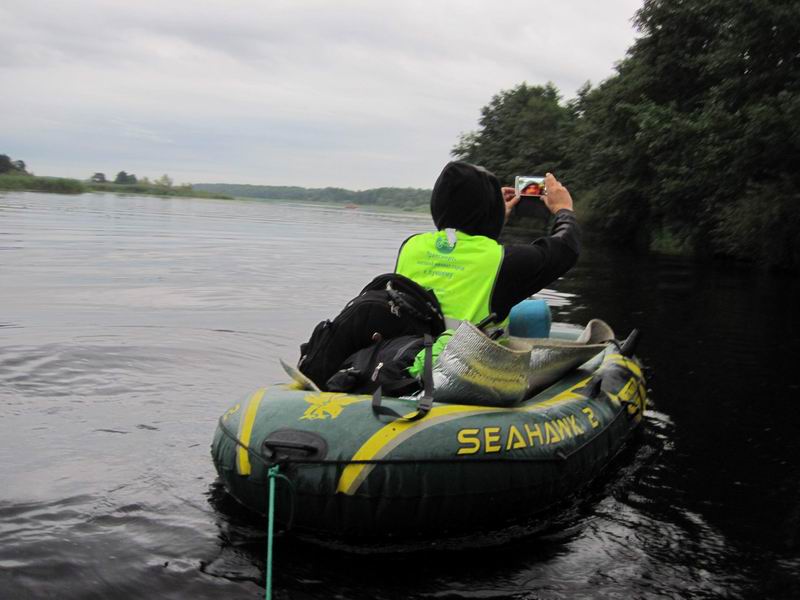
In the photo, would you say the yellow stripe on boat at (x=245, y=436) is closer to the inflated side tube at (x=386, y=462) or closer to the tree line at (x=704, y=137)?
the inflated side tube at (x=386, y=462)

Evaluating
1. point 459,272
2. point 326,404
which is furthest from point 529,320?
point 326,404

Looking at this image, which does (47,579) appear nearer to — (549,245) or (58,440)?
(58,440)

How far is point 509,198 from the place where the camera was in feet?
18.3

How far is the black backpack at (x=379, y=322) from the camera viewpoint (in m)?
4.61

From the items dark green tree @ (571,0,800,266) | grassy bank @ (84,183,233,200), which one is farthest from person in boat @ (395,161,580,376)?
grassy bank @ (84,183,233,200)

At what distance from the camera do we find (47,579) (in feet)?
11.6

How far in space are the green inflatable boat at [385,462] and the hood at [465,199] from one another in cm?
113

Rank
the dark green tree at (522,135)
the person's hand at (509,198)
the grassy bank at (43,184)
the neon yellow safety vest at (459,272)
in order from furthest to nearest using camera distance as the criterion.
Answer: the grassy bank at (43,184) < the dark green tree at (522,135) < the person's hand at (509,198) < the neon yellow safety vest at (459,272)

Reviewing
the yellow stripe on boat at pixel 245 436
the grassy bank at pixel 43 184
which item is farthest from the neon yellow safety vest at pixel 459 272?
the grassy bank at pixel 43 184

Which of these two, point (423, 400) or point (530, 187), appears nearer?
point (423, 400)

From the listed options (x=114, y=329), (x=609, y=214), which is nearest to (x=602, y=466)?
(x=114, y=329)

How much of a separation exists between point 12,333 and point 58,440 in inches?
157

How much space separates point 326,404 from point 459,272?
1194 mm

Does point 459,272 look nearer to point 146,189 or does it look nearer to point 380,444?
point 380,444
